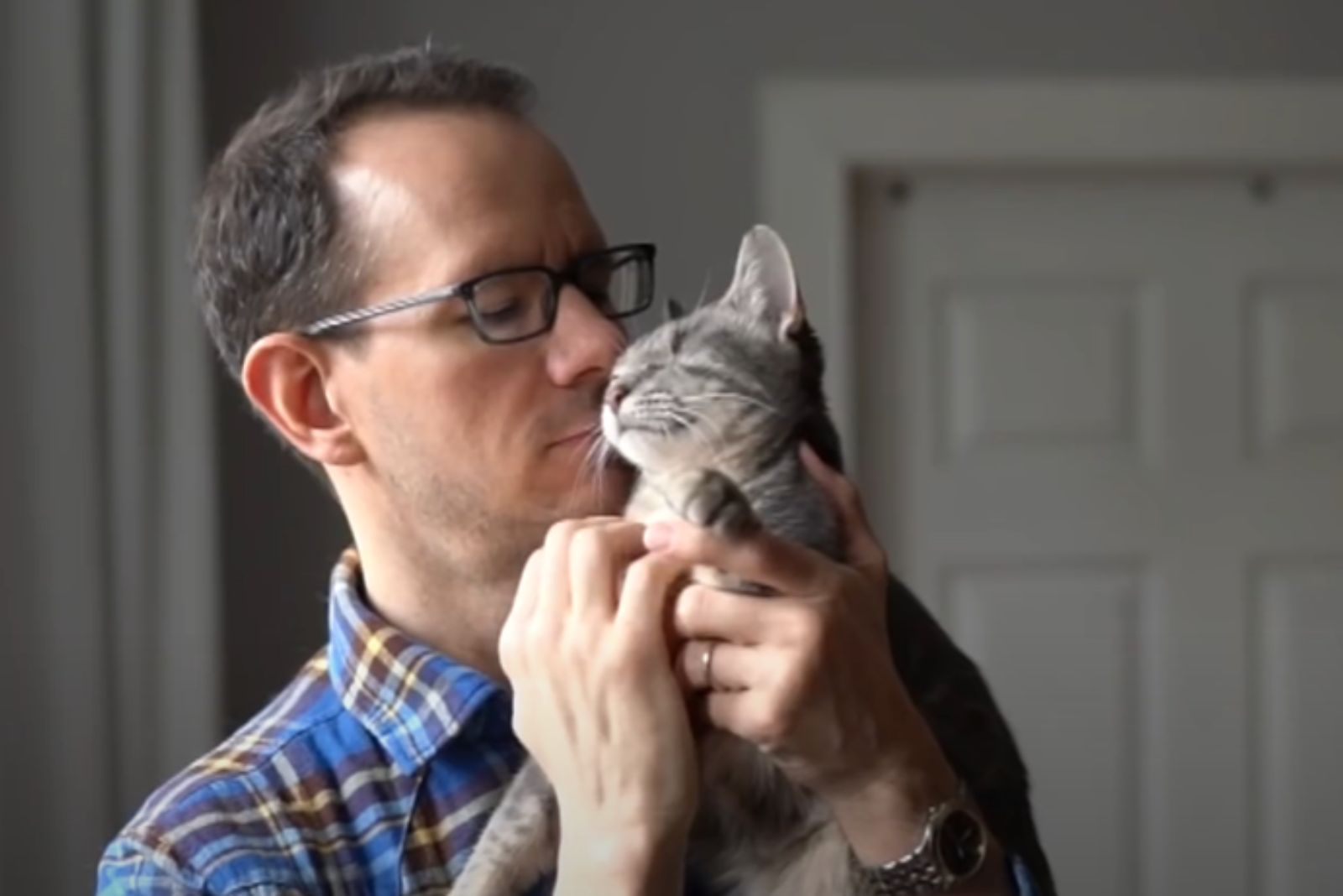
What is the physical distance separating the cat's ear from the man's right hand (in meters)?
0.29

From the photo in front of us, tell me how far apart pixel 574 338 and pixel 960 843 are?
41 centimetres

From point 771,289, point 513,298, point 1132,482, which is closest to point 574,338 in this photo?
point 513,298

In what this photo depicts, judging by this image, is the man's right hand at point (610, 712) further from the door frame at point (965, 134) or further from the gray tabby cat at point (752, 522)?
the door frame at point (965, 134)

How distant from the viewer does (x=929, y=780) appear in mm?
1089

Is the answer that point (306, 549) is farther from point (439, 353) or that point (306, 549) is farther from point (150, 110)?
point (439, 353)

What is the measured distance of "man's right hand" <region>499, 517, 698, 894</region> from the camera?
1036 mm

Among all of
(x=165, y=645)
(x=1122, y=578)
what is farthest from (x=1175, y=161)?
(x=165, y=645)

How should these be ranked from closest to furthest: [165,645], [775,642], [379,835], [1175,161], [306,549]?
[775,642] < [379,835] < [165,645] < [306,549] < [1175,161]

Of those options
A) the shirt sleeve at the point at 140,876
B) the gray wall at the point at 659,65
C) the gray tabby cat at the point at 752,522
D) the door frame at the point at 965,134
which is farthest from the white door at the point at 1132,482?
the shirt sleeve at the point at 140,876

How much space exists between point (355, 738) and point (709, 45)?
168cm

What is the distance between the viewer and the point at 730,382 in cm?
127

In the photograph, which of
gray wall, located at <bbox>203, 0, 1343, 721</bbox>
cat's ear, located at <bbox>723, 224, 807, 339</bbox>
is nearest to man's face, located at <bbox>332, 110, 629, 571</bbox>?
cat's ear, located at <bbox>723, 224, 807, 339</bbox>

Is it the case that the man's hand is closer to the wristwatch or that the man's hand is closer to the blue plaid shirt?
the wristwatch

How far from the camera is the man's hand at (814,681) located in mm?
1025
